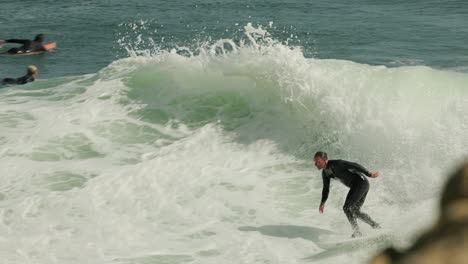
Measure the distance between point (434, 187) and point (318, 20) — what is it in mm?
21236

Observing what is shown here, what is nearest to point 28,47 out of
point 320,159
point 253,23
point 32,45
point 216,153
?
point 32,45

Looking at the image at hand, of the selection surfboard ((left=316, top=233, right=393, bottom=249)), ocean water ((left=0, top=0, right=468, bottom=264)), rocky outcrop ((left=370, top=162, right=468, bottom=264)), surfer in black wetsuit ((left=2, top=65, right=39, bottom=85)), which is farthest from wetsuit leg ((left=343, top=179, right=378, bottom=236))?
surfer in black wetsuit ((left=2, top=65, right=39, bottom=85))

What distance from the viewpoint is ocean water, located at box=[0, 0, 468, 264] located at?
9.36 meters

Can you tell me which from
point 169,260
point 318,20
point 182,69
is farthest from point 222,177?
point 318,20

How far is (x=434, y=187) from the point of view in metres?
10.7

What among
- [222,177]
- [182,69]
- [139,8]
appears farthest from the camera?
[139,8]

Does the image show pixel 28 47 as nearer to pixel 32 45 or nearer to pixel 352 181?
pixel 32 45

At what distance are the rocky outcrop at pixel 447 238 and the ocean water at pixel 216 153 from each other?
477cm

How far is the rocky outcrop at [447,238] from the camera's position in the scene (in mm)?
597

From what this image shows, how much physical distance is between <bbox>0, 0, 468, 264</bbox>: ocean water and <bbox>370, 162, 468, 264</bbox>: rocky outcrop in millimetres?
4772

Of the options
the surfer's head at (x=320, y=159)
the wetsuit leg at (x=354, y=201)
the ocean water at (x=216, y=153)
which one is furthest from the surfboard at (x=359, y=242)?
the surfer's head at (x=320, y=159)

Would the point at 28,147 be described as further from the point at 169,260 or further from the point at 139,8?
the point at 139,8

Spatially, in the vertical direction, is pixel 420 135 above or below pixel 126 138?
above

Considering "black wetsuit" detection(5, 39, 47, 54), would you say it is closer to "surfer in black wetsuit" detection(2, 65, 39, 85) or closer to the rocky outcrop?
"surfer in black wetsuit" detection(2, 65, 39, 85)
